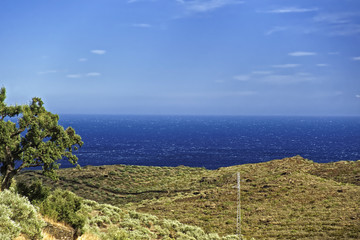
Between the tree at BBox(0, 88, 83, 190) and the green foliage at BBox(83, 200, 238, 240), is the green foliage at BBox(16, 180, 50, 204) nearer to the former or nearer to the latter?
the tree at BBox(0, 88, 83, 190)

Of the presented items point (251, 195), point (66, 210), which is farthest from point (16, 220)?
point (251, 195)

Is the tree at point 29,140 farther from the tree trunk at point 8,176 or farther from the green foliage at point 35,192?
the green foliage at point 35,192

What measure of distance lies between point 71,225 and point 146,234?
7635 mm

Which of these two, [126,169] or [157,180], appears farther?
[126,169]

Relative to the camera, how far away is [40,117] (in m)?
19.1

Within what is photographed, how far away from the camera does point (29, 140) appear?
1897 centimetres

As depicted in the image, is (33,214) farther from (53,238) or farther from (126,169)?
(126,169)

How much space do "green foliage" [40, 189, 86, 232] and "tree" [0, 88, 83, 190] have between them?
2640 millimetres

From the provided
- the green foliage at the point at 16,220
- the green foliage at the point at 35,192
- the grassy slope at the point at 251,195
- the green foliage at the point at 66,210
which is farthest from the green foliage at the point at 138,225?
the green foliage at the point at 16,220

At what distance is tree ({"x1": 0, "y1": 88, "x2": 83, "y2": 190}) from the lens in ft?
59.5

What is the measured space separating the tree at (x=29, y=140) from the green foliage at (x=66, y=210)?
104 inches

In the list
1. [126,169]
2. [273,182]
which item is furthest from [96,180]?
[273,182]

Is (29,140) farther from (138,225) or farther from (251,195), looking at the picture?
(251,195)

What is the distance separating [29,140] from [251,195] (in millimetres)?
35468
